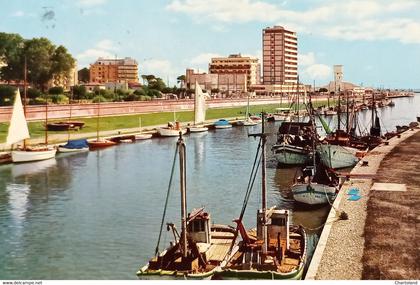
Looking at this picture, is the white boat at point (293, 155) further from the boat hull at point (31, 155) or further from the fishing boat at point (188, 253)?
the fishing boat at point (188, 253)

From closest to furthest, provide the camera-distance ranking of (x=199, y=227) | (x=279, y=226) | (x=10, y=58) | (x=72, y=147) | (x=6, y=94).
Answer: (x=199, y=227)
(x=279, y=226)
(x=72, y=147)
(x=6, y=94)
(x=10, y=58)

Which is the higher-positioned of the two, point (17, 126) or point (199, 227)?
point (17, 126)

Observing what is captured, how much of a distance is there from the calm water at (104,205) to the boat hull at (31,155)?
1007mm

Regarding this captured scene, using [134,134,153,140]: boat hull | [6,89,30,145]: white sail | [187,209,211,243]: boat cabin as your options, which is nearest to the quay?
[187,209,211,243]: boat cabin

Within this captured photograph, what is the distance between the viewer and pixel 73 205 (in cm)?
3888

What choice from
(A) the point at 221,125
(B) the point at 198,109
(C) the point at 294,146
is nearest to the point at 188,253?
(C) the point at 294,146

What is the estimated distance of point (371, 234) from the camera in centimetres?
2616

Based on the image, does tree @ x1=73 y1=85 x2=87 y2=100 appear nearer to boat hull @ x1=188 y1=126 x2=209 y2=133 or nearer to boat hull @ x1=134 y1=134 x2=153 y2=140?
boat hull @ x1=188 y1=126 x2=209 y2=133

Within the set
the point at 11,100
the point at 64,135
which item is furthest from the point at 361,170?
the point at 11,100

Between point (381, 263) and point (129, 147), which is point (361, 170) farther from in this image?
point (129, 147)

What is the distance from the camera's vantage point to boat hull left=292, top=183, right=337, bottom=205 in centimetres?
3662

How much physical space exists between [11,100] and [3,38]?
110 ft

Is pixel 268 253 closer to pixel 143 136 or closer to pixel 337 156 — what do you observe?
pixel 337 156

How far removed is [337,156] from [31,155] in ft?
108
